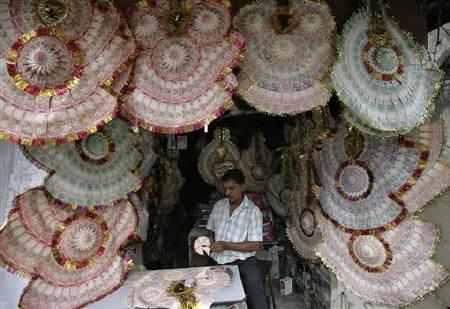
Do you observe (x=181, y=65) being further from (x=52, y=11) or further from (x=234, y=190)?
(x=234, y=190)

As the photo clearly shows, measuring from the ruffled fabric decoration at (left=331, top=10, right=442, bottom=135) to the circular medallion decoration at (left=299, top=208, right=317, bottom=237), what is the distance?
1.07 meters

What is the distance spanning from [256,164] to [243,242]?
43.0 inches

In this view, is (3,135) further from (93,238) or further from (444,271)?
(444,271)

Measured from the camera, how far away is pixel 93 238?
7.70 ft

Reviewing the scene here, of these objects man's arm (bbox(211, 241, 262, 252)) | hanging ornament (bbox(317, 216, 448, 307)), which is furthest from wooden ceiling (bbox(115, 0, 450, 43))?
man's arm (bbox(211, 241, 262, 252))

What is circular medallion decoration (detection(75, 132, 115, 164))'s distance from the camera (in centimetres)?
236

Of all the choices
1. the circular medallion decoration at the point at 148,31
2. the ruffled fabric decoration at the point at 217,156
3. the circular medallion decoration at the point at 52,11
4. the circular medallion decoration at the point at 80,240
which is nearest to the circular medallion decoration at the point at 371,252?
the ruffled fabric decoration at the point at 217,156

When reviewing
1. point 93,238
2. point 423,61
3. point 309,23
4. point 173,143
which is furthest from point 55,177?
point 423,61

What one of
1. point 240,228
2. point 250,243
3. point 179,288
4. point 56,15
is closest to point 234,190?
point 240,228

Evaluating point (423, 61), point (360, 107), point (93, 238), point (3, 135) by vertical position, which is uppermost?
point (423, 61)

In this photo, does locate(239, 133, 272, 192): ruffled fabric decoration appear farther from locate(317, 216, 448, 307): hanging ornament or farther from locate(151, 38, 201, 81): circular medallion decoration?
locate(151, 38, 201, 81): circular medallion decoration

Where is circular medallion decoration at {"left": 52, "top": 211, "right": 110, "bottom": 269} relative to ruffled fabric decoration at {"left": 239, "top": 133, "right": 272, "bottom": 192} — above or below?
below

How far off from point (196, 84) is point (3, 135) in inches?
35.8


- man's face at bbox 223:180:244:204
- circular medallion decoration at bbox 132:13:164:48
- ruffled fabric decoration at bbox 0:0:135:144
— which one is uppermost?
circular medallion decoration at bbox 132:13:164:48
